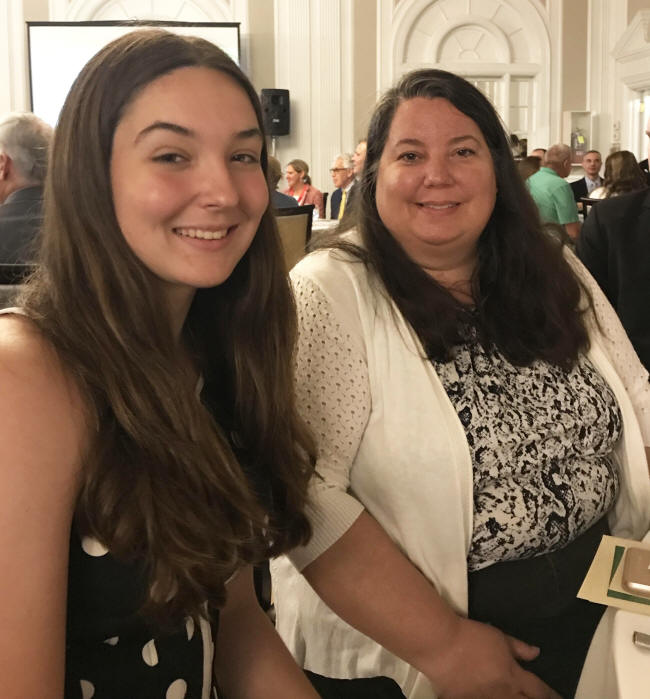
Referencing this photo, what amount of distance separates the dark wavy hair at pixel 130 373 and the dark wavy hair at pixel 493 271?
0.72m

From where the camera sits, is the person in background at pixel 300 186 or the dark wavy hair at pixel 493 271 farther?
the person in background at pixel 300 186

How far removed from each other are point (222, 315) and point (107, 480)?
16.8 inches

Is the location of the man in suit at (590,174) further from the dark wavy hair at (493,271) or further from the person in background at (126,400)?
the person in background at (126,400)

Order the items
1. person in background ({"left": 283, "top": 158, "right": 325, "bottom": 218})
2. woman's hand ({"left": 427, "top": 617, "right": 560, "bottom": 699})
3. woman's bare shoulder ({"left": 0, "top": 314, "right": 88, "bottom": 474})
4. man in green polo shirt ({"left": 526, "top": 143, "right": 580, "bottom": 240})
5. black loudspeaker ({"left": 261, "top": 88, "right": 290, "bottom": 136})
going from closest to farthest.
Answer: woman's bare shoulder ({"left": 0, "top": 314, "right": 88, "bottom": 474}) → woman's hand ({"left": 427, "top": 617, "right": 560, "bottom": 699}) → man in green polo shirt ({"left": 526, "top": 143, "right": 580, "bottom": 240}) → person in background ({"left": 283, "top": 158, "right": 325, "bottom": 218}) → black loudspeaker ({"left": 261, "top": 88, "right": 290, "bottom": 136})

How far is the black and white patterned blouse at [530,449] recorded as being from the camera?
1548 millimetres

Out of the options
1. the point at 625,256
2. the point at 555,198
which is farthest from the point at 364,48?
the point at 625,256

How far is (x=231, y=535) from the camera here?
3.41 feet

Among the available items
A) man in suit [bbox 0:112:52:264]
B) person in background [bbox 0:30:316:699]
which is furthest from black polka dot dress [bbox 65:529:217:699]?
man in suit [bbox 0:112:52:264]

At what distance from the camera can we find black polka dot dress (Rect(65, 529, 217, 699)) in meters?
0.95

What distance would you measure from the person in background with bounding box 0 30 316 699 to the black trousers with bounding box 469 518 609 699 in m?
0.65

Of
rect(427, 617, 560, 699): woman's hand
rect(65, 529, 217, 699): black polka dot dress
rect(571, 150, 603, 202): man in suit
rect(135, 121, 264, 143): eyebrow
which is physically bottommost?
A: rect(427, 617, 560, 699): woman's hand

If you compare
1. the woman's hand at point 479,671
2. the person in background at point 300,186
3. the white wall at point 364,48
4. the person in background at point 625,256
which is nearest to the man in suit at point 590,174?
the white wall at point 364,48

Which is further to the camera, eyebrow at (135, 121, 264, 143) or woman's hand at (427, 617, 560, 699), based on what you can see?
woman's hand at (427, 617, 560, 699)

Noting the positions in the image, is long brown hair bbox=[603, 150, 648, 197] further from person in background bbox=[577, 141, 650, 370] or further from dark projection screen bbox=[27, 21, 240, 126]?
dark projection screen bbox=[27, 21, 240, 126]
